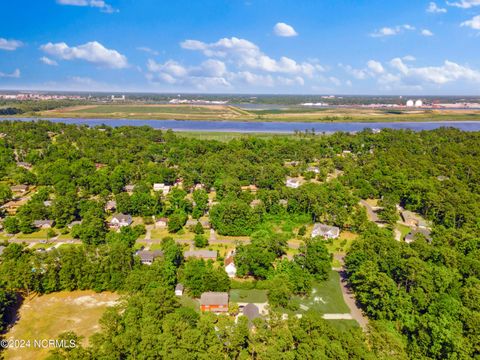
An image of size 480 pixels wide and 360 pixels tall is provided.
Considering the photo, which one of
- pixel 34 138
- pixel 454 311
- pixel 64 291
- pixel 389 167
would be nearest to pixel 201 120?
pixel 34 138

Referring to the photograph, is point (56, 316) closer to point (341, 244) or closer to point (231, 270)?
point (231, 270)

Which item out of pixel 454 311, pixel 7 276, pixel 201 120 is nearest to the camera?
pixel 454 311

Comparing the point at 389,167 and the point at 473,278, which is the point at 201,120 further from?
the point at 473,278

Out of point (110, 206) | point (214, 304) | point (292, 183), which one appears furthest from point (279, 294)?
point (292, 183)

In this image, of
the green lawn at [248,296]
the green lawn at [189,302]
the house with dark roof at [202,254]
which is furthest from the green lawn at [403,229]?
the green lawn at [189,302]

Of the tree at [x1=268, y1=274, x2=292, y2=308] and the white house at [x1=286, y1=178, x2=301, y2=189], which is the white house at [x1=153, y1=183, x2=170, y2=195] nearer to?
the white house at [x1=286, y1=178, x2=301, y2=189]

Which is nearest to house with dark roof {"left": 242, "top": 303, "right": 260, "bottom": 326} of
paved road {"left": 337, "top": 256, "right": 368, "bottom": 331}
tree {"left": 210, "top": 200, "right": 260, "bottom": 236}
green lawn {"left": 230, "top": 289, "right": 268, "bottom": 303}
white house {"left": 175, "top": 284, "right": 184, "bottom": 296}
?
green lawn {"left": 230, "top": 289, "right": 268, "bottom": 303}
